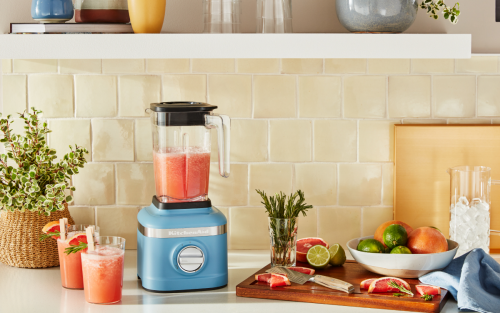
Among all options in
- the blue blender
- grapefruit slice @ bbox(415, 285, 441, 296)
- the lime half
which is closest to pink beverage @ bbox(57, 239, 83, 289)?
the blue blender

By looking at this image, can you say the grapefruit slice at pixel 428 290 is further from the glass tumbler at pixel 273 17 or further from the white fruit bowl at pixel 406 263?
the glass tumbler at pixel 273 17

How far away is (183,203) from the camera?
4.21 feet

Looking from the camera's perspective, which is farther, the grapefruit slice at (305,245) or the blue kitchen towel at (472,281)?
the grapefruit slice at (305,245)

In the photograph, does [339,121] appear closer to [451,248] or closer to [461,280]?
[451,248]

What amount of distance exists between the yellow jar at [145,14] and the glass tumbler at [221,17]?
0.43ft

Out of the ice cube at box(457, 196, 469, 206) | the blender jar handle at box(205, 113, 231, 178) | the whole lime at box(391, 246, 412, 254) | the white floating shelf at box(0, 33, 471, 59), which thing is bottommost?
the whole lime at box(391, 246, 412, 254)

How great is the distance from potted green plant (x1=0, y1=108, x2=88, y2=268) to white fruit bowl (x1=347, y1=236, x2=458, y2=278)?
30.5 inches

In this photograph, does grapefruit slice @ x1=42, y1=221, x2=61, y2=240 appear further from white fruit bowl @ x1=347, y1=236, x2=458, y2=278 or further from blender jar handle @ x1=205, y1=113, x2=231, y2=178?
white fruit bowl @ x1=347, y1=236, x2=458, y2=278

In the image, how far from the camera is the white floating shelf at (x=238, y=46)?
124 cm

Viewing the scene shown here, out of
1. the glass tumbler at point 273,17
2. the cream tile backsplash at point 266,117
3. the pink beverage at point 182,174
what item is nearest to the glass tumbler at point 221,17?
the glass tumbler at point 273,17

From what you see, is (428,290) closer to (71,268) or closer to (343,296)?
(343,296)

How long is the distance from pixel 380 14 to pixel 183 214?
0.66 metres

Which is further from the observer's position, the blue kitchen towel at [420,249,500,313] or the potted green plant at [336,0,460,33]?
the potted green plant at [336,0,460,33]

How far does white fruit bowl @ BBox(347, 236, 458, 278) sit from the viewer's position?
1.26 metres
